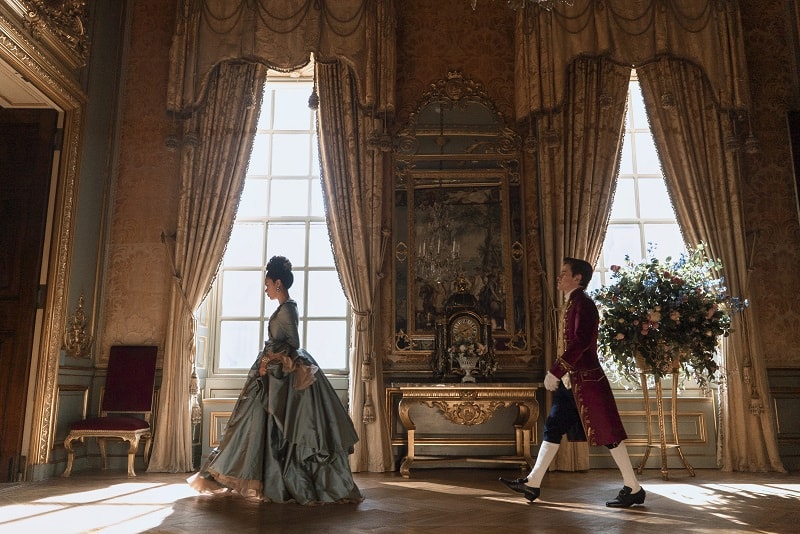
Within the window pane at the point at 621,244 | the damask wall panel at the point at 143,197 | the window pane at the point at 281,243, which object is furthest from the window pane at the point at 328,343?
the window pane at the point at 621,244

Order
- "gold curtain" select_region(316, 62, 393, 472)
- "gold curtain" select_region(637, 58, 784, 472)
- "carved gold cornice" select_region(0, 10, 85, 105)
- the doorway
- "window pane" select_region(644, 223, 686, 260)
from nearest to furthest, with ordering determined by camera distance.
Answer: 1. "carved gold cornice" select_region(0, 10, 85, 105)
2. the doorway
3. "gold curtain" select_region(637, 58, 784, 472)
4. "gold curtain" select_region(316, 62, 393, 472)
5. "window pane" select_region(644, 223, 686, 260)

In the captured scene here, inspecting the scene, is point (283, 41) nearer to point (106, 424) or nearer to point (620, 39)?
point (620, 39)

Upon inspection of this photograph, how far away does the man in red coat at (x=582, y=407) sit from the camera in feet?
12.9

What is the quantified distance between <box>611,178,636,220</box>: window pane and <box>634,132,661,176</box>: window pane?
19 centimetres

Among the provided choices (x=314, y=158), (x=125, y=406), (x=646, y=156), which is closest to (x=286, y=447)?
(x=125, y=406)

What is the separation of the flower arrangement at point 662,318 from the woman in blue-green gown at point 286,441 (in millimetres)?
2320

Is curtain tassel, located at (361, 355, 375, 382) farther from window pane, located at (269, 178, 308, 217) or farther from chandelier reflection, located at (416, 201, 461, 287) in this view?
window pane, located at (269, 178, 308, 217)

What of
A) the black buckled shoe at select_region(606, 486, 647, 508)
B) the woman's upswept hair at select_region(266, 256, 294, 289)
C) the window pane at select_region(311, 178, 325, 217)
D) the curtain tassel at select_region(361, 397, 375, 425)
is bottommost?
the black buckled shoe at select_region(606, 486, 647, 508)

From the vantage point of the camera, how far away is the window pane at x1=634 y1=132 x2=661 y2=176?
676 cm

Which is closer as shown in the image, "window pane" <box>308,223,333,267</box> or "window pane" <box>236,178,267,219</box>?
"window pane" <box>308,223,333,267</box>

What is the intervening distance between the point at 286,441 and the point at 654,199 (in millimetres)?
4492

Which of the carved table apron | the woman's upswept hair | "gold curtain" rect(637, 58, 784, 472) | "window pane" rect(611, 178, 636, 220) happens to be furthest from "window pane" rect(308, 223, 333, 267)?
"gold curtain" rect(637, 58, 784, 472)

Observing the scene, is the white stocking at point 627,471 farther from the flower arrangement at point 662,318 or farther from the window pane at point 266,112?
the window pane at point 266,112

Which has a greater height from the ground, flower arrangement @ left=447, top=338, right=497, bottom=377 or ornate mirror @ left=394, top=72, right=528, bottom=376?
ornate mirror @ left=394, top=72, right=528, bottom=376
